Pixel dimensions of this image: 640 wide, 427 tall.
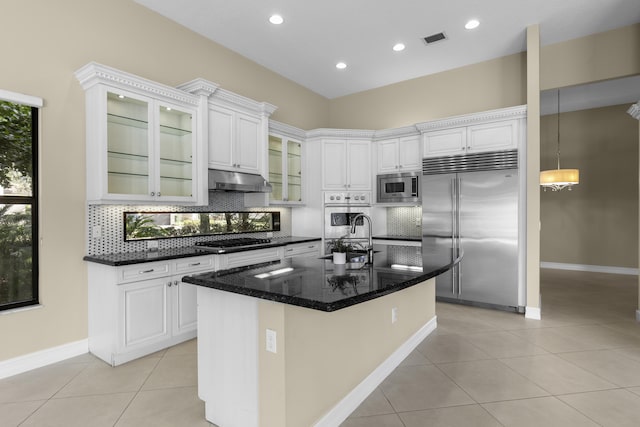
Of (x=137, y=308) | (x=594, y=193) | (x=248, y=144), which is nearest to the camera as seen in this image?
(x=137, y=308)

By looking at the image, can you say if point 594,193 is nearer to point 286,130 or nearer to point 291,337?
point 286,130

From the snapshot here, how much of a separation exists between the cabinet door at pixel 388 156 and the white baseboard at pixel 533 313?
102 inches

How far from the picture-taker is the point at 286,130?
198 inches

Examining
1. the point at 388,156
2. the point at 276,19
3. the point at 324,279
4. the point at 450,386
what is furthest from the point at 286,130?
the point at 450,386

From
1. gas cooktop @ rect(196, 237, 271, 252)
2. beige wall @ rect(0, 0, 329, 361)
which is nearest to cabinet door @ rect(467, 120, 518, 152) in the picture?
gas cooktop @ rect(196, 237, 271, 252)

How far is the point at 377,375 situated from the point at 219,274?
1.42m

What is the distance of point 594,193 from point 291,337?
8108 mm

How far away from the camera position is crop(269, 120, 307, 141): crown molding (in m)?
4.77

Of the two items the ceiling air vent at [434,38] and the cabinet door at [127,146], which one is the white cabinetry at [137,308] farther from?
the ceiling air vent at [434,38]

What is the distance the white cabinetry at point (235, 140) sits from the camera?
3836mm

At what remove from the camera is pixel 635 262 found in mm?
6691

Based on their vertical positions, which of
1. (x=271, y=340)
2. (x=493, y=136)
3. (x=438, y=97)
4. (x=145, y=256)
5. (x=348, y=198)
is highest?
(x=438, y=97)

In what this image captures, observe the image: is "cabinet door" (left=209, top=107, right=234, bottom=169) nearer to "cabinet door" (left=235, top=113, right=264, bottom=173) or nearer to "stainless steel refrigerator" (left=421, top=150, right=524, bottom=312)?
"cabinet door" (left=235, top=113, right=264, bottom=173)

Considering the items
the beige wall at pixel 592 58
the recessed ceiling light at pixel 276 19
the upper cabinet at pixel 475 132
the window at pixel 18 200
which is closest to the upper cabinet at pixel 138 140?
the window at pixel 18 200
